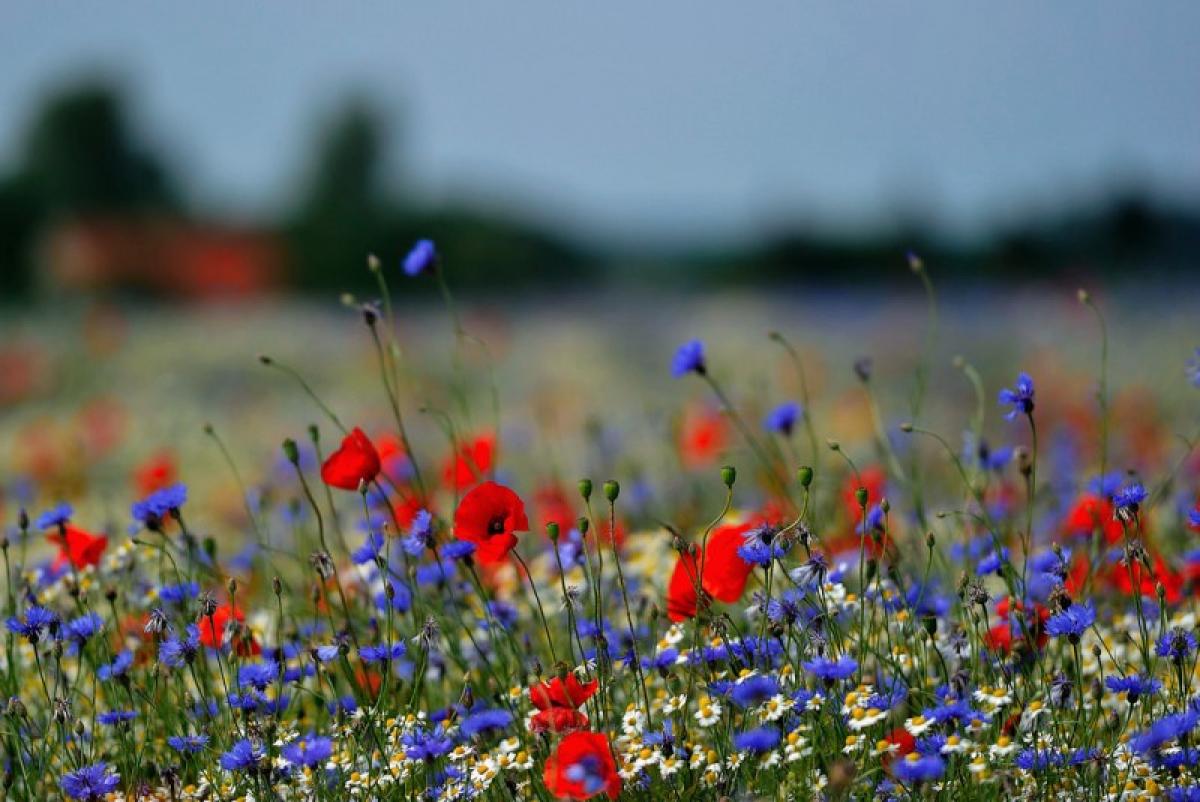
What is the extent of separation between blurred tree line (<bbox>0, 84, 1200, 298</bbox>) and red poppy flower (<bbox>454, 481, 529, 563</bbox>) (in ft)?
58.8

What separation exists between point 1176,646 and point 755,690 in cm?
68

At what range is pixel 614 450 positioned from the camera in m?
4.93

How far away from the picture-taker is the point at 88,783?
216 cm

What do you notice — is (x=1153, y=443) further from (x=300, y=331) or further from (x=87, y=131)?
(x=87, y=131)

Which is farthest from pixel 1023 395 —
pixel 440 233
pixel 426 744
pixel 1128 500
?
pixel 440 233

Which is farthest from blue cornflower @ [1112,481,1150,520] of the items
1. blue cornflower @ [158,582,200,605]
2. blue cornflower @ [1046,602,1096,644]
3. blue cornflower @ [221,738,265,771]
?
blue cornflower @ [158,582,200,605]

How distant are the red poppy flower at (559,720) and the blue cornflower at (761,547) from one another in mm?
350

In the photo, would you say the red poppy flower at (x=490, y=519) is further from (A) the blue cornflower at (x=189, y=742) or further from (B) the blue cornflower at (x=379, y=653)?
(A) the blue cornflower at (x=189, y=742)

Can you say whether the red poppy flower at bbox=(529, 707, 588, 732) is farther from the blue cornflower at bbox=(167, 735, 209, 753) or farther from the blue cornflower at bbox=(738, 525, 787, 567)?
the blue cornflower at bbox=(167, 735, 209, 753)

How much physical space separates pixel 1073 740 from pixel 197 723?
148 cm

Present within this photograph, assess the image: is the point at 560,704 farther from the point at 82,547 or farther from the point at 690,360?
the point at 82,547

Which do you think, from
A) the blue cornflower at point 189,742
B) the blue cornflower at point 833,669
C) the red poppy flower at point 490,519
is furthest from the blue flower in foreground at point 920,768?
the blue cornflower at point 189,742


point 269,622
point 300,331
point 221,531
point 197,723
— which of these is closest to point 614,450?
point 221,531

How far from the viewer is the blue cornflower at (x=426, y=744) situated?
206 centimetres
